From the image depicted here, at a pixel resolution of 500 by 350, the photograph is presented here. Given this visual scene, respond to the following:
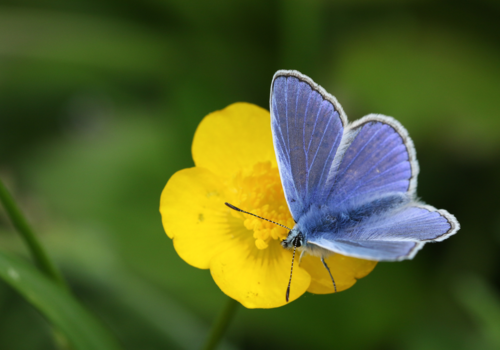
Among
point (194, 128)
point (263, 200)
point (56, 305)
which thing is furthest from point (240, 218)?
point (194, 128)

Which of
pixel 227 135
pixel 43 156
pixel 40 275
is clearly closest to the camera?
pixel 40 275

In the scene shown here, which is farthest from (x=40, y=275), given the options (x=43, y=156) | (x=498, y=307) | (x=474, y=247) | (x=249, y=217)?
(x=474, y=247)

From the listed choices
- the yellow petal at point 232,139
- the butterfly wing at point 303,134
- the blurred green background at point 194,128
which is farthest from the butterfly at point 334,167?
the blurred green background at point 194,128

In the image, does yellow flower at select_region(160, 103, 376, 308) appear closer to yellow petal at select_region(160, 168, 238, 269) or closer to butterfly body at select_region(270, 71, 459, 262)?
yellow petal at select_region(160, 168, 238, 269)

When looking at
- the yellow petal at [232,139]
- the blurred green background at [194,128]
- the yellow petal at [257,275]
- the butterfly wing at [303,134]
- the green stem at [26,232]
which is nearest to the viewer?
the green stem at [26,232]

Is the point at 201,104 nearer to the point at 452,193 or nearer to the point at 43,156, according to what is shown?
the point at 43,156

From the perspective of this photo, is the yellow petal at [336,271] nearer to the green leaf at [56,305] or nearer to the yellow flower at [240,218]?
the yellow flower at [240,218]
